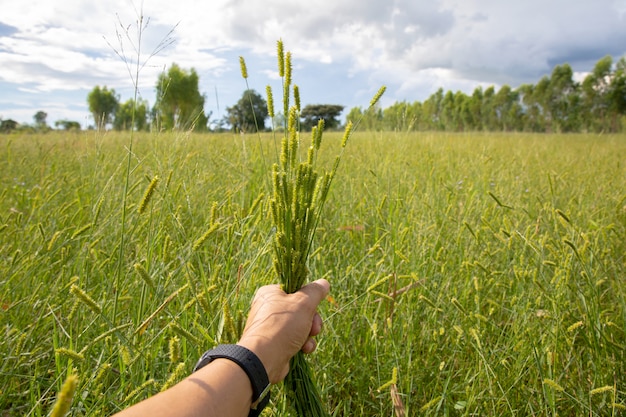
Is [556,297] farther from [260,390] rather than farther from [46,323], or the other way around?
[46,323]

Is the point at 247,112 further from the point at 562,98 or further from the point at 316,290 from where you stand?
the point at 562,98

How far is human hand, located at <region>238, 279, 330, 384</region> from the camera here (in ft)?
2.57

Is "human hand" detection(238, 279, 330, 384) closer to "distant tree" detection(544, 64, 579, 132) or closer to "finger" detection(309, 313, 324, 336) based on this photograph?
"finger" detection(309, 313, 324, 336)

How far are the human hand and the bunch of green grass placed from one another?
0.05 m

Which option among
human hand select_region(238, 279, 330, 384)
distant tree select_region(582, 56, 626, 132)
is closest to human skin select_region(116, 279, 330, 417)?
human hand select_region(238, 279, 330, 384)

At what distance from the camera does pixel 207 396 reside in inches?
24.9

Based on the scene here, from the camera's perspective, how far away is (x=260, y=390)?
28.7 inches

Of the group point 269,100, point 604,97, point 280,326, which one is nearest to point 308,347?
point 280,326

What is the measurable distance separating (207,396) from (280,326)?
23 cm

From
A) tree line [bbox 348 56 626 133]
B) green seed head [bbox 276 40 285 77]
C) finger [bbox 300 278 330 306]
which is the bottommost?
finger [bbox 300 278 330 306]

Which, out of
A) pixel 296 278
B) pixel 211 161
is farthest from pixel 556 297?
pixel 211 161

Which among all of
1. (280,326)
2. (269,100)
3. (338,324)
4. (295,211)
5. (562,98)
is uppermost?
(562,98)

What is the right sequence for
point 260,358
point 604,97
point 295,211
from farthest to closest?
point 604,97 → point 295,211 → point 260,358

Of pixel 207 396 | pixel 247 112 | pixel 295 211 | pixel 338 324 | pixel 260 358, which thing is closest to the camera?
pixel 207 396
